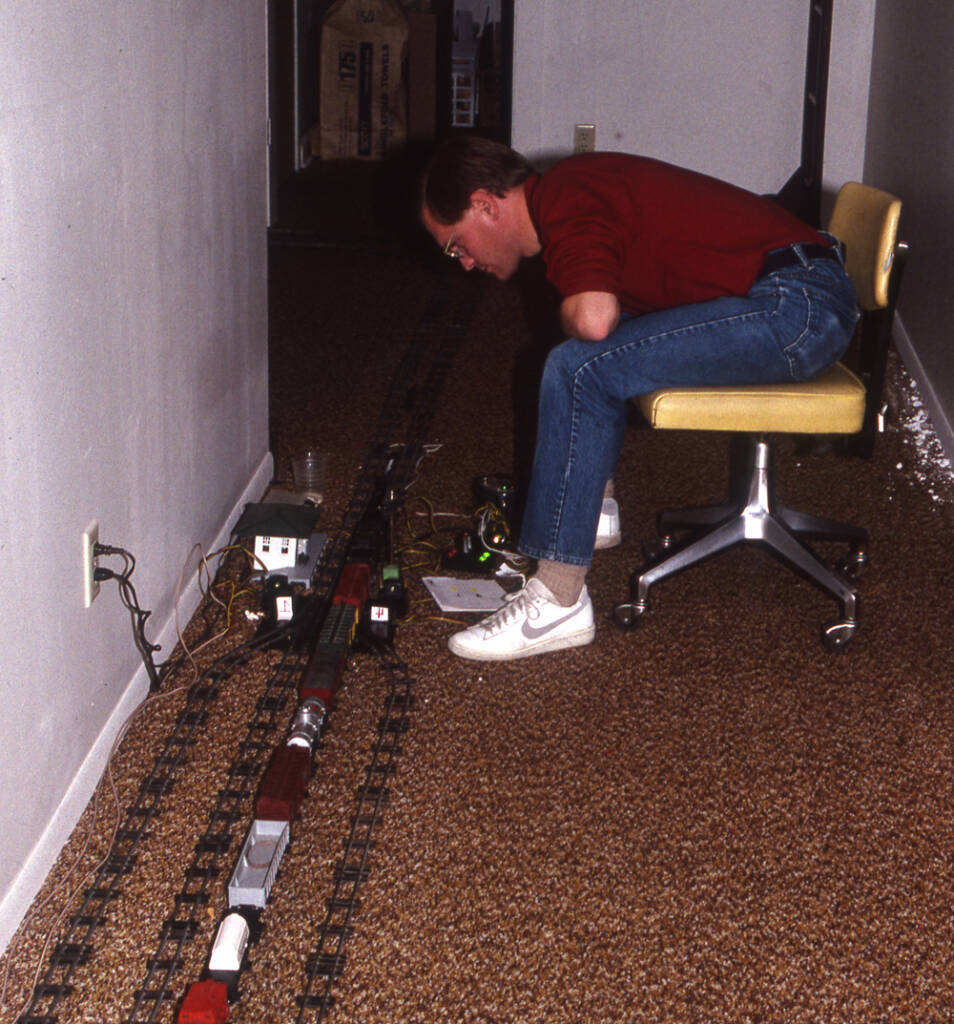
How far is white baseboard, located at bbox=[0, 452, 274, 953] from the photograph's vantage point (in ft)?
4.71

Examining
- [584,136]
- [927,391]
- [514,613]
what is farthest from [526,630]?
[584,136]

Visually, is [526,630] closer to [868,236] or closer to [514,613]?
[514,613]

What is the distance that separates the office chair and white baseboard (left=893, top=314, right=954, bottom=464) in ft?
2.35

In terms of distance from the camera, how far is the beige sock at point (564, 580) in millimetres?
2131

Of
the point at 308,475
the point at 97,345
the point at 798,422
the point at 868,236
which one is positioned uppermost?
the point at 868,236

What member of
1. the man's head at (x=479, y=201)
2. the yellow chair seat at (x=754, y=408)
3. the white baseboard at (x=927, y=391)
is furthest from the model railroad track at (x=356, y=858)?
the white baseboard at (x=927, y=391)

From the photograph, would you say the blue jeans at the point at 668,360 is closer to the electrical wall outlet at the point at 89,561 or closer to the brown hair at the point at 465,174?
the brown hair at the point at 465,174

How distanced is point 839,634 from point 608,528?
1.94 feet

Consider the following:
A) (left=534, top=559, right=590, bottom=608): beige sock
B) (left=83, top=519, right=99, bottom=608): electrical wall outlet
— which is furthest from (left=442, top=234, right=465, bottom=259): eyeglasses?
(left=83, top=519, right=99, bottom=608): electrical wall outlet

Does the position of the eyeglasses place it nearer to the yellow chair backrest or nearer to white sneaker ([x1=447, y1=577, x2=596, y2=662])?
white sneaker ([x1=447, y1=577, x2=596, y2=662])

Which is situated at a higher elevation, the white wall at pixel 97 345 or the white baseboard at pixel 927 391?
the white wall at pixel 97 345

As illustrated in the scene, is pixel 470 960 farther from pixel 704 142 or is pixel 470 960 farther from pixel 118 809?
pixel 704 142

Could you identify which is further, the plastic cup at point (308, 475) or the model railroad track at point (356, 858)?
the plastic cup at point (308, 475)

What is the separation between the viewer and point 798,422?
2.02 meters
